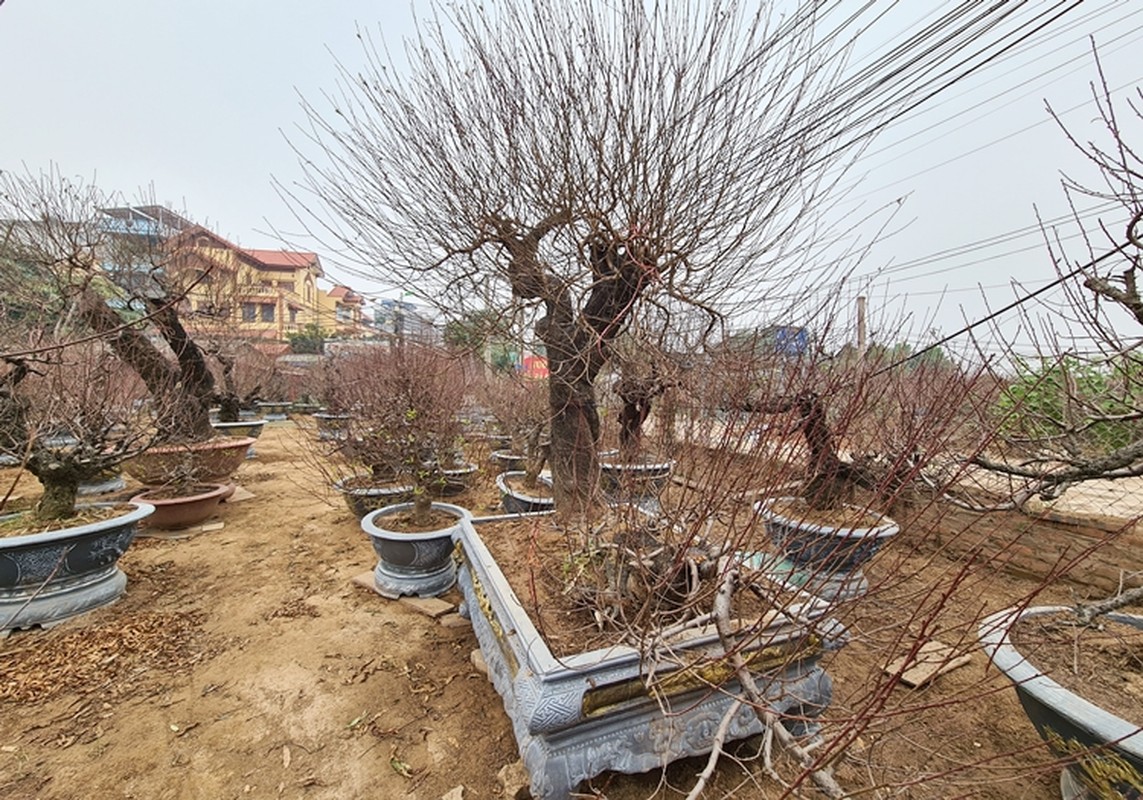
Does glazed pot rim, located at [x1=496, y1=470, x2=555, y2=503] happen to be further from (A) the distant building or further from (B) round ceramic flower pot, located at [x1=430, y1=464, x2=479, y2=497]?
(A) the distant building

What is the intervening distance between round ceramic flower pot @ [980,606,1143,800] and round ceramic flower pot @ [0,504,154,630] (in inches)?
158

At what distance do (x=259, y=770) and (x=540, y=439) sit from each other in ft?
9.28

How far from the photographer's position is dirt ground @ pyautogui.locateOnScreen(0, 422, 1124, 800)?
1.69 metres

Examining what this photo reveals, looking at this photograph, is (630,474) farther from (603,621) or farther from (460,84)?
(460,84)

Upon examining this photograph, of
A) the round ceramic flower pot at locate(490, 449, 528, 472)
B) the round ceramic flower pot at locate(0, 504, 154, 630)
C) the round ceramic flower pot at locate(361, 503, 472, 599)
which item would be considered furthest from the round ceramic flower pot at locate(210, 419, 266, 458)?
the round ceramic flower pot at locate(361, 503, 472, 599)

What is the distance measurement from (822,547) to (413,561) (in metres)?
2.44

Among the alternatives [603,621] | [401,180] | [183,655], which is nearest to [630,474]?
[603,621]

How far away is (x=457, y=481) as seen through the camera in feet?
14.1

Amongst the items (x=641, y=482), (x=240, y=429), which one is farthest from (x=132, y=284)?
(x=641, y=482)

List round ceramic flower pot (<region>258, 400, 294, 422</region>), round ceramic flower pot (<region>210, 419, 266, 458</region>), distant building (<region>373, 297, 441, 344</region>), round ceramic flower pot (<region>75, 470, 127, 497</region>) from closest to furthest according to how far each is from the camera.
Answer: distant building (<region>373, 297, 441, 344</region>)
round ceramic flower pot (<region>75, 470, 127, 497</region>)
round ceramic flower pot (<region>210, 419, 266, 458</region>)
round ceramic flower pot (<region>258, 400, 294, 422</region>)

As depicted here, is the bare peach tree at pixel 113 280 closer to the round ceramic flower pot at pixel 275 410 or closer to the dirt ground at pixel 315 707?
the dirt ground at pixel 315 707

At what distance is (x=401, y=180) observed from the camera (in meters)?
2.90

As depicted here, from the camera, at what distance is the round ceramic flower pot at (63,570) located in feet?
8.18

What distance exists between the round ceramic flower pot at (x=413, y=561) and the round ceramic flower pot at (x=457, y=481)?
3.09 ft
